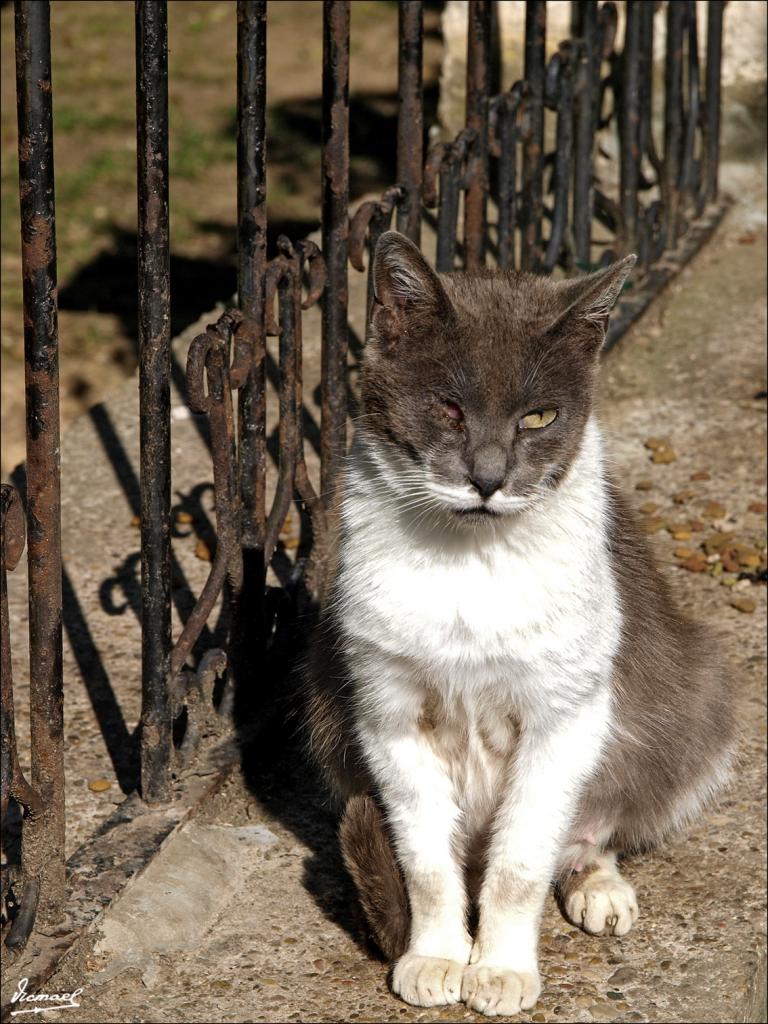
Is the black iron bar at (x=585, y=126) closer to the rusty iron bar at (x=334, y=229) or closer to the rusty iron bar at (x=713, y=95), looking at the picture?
the rusty iron bar at (x=713, y=95)

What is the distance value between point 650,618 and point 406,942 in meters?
0.87

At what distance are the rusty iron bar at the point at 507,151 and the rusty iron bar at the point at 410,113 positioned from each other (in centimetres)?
82

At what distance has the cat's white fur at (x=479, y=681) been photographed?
104 inches

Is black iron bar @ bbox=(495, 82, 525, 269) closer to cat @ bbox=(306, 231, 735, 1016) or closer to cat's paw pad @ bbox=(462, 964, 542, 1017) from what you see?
cat @ bbox=(306, 231, 735, 1016)

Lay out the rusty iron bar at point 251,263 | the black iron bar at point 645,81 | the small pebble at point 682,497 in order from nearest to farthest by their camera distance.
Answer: the rusty iron bar at point 251,263, the small pebble at point 682,497, the black iron bar at point 645,81

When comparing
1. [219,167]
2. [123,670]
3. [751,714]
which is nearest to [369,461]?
[123,670]

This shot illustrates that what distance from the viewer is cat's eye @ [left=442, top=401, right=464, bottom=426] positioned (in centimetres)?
259

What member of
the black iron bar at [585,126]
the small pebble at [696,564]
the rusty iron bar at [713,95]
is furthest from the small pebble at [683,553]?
the rusty iron bar at [713,95]

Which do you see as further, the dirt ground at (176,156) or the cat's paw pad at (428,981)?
the dirt ground at (176,156)

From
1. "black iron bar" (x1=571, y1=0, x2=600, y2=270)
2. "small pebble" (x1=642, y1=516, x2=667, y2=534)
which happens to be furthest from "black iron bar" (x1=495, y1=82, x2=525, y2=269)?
"small pebble" (x1=642, y1=516, x2=667, y2=534)

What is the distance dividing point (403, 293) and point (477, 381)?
234 mm

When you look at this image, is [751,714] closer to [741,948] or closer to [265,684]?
[741,948]

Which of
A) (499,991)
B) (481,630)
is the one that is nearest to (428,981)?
(499,991)

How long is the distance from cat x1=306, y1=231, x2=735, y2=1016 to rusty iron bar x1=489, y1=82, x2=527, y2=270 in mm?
2105
